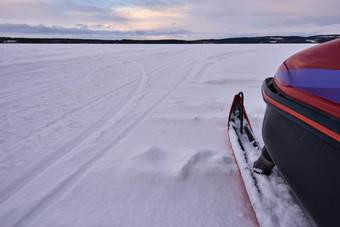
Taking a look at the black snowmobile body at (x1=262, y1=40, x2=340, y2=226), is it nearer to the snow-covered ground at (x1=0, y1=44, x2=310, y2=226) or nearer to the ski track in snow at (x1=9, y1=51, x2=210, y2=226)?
the snow-covered ground at (x1=0, y1=44, x2=310, y2=226)

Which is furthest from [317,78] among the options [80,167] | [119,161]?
[80,167]

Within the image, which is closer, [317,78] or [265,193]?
[317,78]

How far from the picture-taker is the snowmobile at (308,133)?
94cm

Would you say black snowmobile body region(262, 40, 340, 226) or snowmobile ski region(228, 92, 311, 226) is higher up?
black snowmobile body region(262, 40, 340, 226)

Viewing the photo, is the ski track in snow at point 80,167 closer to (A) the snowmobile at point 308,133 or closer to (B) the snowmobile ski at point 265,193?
(B) the snowmobile ski at point 265,193

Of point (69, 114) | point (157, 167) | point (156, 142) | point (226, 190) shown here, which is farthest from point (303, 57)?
point (69, 114)

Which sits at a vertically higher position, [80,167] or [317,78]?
[317,78]

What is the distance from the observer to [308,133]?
1.07 m

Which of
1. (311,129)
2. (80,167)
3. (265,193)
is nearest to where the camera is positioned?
(311,129)

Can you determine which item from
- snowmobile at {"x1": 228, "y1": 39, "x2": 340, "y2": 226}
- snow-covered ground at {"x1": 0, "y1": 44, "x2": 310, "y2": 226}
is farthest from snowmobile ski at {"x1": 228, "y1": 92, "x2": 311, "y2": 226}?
snow-covered ground at {"x1": 0, "y1": 44, "x2": 310, "y2": 226}

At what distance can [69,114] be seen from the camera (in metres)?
3.59

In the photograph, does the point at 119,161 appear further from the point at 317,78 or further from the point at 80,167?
the point at 317,78

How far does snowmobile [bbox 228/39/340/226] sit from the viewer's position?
943 mm

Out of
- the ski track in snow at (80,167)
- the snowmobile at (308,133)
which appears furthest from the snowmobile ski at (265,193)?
the ski track in snow at (80,167)
